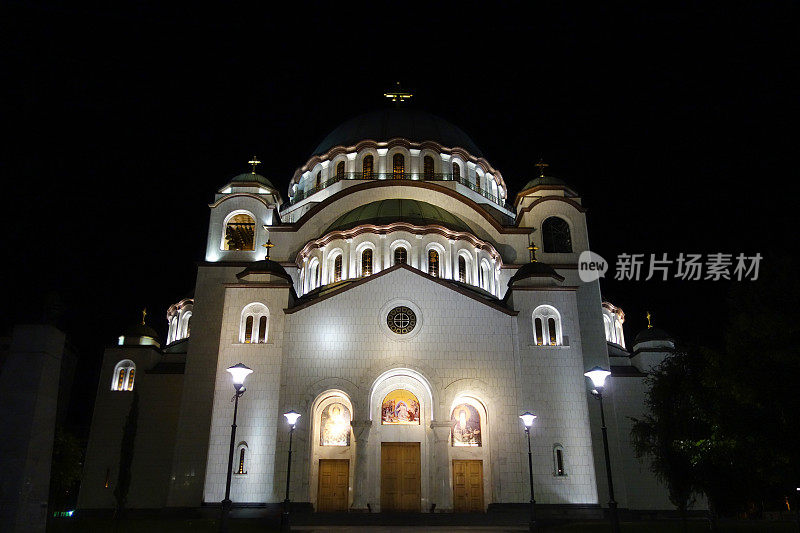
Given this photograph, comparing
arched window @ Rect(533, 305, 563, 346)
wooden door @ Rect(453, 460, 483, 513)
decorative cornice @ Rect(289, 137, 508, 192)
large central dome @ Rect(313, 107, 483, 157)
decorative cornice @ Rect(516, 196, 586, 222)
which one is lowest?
wooden door @ Rect(453, 460, 483, 513)

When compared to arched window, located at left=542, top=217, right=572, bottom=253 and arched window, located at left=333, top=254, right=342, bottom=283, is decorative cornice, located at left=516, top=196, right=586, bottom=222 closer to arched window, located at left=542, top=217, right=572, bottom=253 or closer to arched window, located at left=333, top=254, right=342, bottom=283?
arched window, located at left=542, top=217, right=572, bottom=253

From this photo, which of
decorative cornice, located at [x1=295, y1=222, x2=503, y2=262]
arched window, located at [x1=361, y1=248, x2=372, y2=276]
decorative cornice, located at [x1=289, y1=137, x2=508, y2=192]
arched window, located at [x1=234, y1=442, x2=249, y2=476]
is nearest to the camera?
arched window, located at [x1=234, y1=442, x2=249, y2=476]

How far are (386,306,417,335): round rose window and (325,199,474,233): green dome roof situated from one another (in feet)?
17.8

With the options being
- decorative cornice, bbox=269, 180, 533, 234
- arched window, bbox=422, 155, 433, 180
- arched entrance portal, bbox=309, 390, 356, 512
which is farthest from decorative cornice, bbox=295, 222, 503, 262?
Answer: arched entrance portal, bbox=309, 390, 356, 512

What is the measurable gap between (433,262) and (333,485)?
10.7 meters

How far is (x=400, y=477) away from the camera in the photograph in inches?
866

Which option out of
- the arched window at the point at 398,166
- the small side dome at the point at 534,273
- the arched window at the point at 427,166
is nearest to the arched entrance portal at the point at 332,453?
the small side dome at the point at 534,273

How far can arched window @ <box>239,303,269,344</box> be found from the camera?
24.0 m

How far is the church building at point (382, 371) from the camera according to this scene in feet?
71.8

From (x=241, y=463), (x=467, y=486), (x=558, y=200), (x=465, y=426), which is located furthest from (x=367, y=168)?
(x=467, y=486)

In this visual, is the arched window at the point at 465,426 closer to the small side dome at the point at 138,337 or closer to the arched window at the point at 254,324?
the arched window at the point at 254,324

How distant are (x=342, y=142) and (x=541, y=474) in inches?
882

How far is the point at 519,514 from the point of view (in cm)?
2066

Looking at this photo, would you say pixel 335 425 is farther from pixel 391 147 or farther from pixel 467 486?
pixel 391 147
